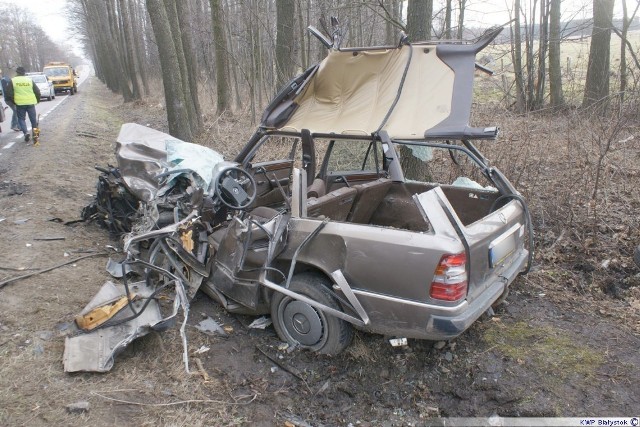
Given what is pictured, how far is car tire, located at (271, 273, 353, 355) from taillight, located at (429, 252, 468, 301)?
79 cm

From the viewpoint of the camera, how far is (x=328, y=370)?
11.5 ft

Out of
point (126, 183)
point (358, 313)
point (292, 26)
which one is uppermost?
point (292, 26)

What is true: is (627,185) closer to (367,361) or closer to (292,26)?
(367,361)

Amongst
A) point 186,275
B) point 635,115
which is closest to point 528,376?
point 186,275

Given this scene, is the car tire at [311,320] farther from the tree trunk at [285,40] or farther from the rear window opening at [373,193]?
the tree trunk at [285,40]

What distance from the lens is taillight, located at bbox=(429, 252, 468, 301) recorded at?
289 cm

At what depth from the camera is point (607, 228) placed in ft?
17.5

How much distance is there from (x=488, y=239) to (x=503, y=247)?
307mm

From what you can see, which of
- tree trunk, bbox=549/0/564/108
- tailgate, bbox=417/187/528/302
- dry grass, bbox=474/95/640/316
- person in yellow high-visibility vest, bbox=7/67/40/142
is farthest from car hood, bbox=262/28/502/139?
person in yellow high-visibility vest, bbox=7/67/40/142

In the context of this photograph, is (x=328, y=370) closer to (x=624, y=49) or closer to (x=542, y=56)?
(x=624, y=49)

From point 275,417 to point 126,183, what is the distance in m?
3.23

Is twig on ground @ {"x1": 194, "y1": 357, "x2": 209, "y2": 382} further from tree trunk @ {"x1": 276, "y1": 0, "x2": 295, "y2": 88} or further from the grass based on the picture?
tree trunk @ {"x1": 276, "y1": 0, "x2": 295, "y2": 88}

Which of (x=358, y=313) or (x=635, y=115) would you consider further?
(x=635, y=115)

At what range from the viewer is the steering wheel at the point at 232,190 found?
4078mm
